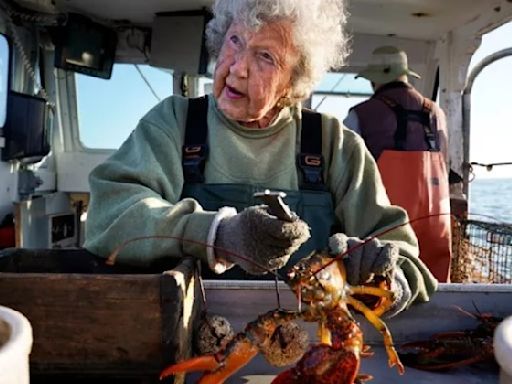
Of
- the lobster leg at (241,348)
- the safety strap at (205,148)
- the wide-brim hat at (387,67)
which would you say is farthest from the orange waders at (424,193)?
the lobster leg at (241,348)

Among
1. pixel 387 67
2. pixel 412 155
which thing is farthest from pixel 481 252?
pixel 387 67

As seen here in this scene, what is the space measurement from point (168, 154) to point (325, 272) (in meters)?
0.93

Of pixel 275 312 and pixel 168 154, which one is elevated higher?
pixel 168 154

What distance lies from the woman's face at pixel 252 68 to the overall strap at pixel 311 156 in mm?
202

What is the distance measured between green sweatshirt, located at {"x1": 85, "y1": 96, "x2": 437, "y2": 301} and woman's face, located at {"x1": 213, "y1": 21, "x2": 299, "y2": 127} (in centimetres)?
12

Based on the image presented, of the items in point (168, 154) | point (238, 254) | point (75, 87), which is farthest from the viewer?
point (75, 87)

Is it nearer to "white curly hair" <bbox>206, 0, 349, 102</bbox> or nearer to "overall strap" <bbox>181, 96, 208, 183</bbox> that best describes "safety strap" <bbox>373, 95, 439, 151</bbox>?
"white curly hair" <bbox>206, 0, 349, 102</bbox>

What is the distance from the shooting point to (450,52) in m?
5.64

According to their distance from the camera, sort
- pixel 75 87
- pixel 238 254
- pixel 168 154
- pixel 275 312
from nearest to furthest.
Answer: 1. pixel 275 312
2. pixel 238 254
3. pixel 168 154
4. pixel 75 87

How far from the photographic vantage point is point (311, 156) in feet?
7.76

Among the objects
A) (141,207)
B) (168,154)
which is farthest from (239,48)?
(141,207)

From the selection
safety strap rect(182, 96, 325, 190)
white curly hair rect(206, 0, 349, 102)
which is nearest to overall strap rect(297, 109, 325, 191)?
safety strap rect(182, 96, 325, 190)

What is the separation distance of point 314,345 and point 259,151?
1082 mm

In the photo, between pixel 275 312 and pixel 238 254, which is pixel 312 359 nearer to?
pixel 275 312
